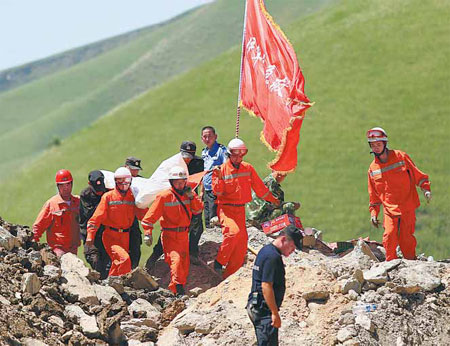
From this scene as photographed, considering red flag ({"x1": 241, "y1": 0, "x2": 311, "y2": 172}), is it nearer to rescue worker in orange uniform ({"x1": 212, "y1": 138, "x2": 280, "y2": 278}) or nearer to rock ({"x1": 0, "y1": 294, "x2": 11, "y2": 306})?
rescue worker in orange uniform ({"x1": 212, "y1": 138, "x2": 280, "y2": 278})

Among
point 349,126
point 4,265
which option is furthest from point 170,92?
point 4,265

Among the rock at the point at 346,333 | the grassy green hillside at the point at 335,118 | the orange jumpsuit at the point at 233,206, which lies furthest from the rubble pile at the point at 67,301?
the grassy green hillside at the point at 335,118

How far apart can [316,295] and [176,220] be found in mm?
2753

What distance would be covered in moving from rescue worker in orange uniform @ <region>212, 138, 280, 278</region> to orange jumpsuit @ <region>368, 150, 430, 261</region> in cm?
197

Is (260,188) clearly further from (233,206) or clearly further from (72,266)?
(72,266)

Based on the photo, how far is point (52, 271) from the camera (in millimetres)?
12164

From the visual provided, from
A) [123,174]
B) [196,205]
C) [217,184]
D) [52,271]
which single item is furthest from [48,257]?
[217,184]

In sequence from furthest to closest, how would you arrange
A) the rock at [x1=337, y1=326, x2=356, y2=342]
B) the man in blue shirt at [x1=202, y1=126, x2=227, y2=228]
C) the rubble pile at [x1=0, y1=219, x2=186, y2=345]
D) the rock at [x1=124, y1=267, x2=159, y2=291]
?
the man in blue shirt at [x1=202, y1=126, x2=227, y2=228]
the rock at [x1=124, y1=267, x2=159, y2=291]
the rock at [x1=337, y1=326, x2=356, y2=342]
the rubble pile at [x1=0, y1=219, x2=186, y2=345]

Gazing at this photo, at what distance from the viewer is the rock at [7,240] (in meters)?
12.6

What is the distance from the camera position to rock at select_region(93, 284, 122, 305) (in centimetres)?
1214

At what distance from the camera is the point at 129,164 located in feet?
49.3

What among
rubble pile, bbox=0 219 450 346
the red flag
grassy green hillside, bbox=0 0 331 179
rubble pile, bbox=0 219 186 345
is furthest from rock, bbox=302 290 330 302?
grassy green hillside, bbox=0 0 331 179

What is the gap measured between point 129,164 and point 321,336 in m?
5.24

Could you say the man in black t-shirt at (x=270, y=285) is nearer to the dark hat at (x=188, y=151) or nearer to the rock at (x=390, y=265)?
the rock at (x=390, y=265)
